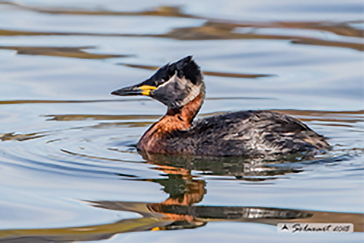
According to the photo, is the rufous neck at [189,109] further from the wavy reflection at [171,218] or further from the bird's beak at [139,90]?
the wavy reflection at [171,218]

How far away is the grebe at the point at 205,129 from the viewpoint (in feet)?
27.7

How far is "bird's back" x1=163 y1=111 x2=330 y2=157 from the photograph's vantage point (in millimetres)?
8422

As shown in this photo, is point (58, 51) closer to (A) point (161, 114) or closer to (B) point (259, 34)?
(B) point (259, 34)

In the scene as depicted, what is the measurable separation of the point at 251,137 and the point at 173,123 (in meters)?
1.10

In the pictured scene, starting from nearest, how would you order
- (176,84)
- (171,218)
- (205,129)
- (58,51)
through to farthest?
(171,218) → (205,129) → (176,84) → (58,51)

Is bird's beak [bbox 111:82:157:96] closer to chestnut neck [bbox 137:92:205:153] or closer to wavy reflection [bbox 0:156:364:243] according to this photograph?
chestnut neck [bbox 137:92:205:153]

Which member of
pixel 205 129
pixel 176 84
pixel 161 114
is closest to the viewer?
pixel 205 129

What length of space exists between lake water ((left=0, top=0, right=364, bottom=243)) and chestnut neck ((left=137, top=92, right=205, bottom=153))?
0.27m

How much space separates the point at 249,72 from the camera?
13930 mm

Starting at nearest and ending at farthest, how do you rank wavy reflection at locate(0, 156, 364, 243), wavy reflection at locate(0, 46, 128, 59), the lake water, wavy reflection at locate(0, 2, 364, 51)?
wavy reflection at locate(0, 156, 364, 243), the lake water, wavy reflection at locate(0, 46, 128, 59), wavy reflection at locate(0, 2, 364, 51)

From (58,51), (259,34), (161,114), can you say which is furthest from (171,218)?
(259,34)

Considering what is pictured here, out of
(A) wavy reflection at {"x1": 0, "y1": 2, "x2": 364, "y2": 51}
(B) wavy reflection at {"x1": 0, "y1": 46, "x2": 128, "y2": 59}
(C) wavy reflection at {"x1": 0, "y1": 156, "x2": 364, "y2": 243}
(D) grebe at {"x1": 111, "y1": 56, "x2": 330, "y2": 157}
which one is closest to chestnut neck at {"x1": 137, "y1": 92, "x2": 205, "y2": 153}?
(D) grebe at {"x1": 111, "y1": 56, "x2": 330, "y2": 157}

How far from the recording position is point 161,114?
1145cm

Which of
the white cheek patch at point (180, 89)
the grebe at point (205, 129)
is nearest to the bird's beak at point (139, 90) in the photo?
the grebe at point (205, 129)
